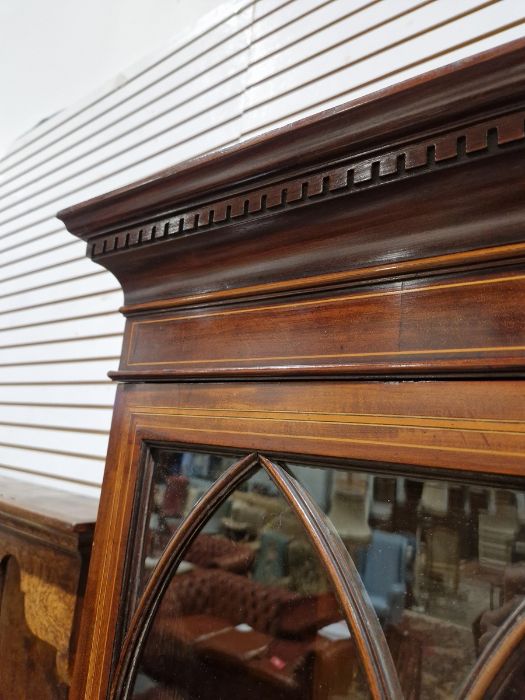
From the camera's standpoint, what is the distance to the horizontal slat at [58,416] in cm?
140

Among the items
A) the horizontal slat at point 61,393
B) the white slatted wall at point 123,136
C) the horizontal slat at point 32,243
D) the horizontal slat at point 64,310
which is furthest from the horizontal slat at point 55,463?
the horizontal slat at point 32,243

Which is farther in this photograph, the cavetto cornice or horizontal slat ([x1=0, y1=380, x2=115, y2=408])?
horizontal slat ([x1=0, y1=380, x2=115, y2=408])

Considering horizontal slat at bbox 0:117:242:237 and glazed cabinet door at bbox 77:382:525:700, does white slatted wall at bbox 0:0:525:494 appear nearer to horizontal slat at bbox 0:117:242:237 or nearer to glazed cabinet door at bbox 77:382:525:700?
horizontal slat at bbox 0:117:242:237

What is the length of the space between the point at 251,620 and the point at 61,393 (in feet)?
4.08

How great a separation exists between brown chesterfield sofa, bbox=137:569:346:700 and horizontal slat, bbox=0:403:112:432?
917 millimetres

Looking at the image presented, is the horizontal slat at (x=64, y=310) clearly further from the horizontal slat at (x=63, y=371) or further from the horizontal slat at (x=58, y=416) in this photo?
the horizontal slat at (x=58, y=416)

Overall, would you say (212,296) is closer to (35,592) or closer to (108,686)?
(108,686)

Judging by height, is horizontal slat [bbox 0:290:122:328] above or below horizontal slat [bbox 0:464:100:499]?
above

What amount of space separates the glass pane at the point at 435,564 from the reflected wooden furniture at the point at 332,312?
1 cm

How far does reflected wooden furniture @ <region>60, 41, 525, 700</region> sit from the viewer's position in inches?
13.8

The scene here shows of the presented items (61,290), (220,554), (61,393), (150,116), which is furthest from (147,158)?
(220,554)

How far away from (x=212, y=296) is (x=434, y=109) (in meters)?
0.27

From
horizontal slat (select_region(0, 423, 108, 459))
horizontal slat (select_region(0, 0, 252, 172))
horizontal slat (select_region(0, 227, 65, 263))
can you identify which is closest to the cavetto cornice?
horizontal slat (select_region(0, 423, 108, 459))

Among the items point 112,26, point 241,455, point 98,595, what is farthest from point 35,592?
point 112,26
